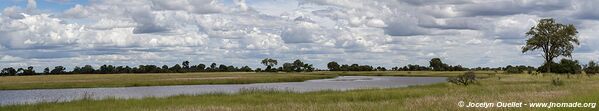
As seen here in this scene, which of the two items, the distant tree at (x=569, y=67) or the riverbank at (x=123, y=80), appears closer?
the riverbank at (x=123, y=80)

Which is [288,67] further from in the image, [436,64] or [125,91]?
[125,91]

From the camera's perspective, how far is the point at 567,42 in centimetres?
7512

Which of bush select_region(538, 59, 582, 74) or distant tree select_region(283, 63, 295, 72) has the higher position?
distant tree select_region(283, 63, 295, 72)

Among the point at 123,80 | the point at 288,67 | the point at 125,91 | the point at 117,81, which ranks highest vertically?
the point at 288,67

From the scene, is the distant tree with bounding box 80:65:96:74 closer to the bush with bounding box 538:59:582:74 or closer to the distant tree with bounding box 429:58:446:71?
the distant tree with bounding box 429:58:446:71

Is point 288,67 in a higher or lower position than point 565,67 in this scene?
higher

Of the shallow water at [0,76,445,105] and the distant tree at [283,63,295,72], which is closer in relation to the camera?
the shallow water at [0,76,445,105]

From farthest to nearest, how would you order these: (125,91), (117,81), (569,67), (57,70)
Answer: (57,70)
(569,67)
(117,81)
(125,91)

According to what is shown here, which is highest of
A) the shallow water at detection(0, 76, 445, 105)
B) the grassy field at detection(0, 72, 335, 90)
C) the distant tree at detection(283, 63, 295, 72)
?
the distant tree at detection(283, 63, 295, 72)

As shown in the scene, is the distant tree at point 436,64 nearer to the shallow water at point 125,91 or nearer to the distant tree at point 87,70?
the distant tree at point 87,70

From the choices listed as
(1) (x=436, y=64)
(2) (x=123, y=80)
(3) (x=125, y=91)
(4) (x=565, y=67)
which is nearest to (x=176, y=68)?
(1) (x=436, y=64)

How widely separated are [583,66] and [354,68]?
107720mm

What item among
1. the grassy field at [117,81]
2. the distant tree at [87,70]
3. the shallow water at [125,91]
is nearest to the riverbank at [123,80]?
the grassy field at [117,81]

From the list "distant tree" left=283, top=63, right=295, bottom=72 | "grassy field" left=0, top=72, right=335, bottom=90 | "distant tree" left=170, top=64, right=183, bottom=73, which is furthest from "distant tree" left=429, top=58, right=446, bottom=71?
"grassy field" left=0, top=72, right=335, bottom=90
